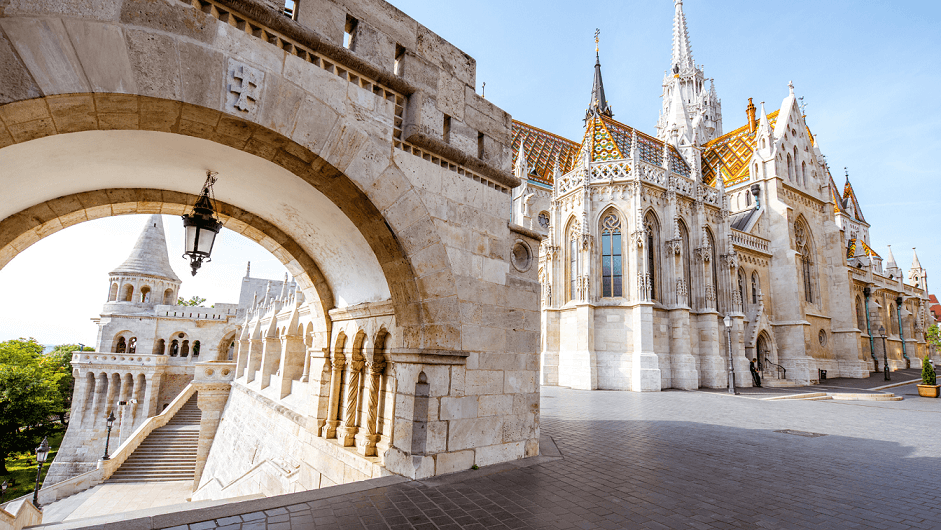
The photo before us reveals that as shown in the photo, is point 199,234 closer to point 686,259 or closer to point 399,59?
point 399,59

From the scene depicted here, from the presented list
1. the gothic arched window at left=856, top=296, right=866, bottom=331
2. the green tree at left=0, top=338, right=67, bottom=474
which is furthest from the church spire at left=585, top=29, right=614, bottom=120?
the green tree at left=0, top=338, right=67, bottom=474

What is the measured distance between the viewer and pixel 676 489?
14.3 feet

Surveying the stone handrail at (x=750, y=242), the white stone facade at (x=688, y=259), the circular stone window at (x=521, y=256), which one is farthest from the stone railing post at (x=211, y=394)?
the stone handrail at (x=750, y=242)

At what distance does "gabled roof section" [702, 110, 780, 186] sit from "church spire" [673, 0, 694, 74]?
14845 mm

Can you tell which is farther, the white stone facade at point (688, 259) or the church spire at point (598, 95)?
the church spire at point (598, 95)

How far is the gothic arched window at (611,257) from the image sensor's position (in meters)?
19.3

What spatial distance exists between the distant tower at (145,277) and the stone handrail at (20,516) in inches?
925

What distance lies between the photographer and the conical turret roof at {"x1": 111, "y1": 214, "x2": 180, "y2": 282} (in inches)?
1305

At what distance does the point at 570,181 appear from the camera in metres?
20.7

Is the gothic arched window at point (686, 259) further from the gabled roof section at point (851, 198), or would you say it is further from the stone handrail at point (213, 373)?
the gabled roof section at point (851, 198)

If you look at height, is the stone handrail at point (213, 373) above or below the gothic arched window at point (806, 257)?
below

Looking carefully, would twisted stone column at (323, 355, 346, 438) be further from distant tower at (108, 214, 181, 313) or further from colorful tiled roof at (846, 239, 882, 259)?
colorful tiled roof at (846, 239, 882, 259)

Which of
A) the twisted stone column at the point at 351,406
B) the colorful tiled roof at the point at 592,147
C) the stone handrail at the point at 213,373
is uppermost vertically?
the colorful tiled roof at the point at 592,147

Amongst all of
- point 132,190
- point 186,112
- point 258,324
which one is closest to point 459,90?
point 186,112
